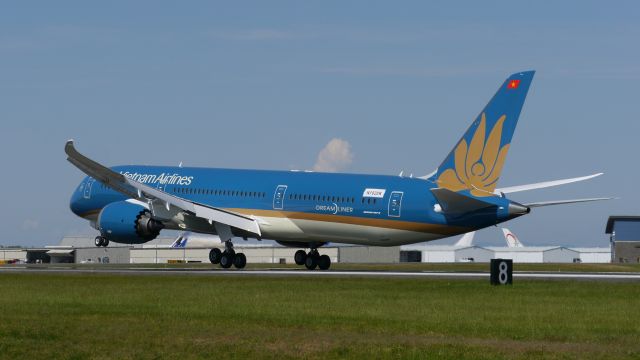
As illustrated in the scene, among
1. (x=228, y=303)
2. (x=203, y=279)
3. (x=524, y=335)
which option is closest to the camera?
A: (x=524, y=335)

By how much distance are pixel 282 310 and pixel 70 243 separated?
153788 mm

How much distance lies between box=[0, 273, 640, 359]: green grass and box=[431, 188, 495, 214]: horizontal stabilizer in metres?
8.71

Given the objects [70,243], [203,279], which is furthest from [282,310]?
[70,243]

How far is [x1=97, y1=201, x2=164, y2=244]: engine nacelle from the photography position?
205 ft

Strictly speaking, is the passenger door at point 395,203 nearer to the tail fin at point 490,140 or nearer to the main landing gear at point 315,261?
the tail fin at point 490,140

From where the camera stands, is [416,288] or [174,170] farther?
[174,170]

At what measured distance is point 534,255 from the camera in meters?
184

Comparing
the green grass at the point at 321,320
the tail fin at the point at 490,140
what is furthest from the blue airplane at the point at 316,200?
the green grass at the point at 321,320

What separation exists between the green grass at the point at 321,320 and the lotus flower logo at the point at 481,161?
10.0 metres

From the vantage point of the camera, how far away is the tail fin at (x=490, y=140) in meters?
55.4

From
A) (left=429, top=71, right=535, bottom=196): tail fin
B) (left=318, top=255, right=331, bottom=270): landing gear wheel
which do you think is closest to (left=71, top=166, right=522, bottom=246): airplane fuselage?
(left=429, top=71, right=535, bottom=196): tail fin

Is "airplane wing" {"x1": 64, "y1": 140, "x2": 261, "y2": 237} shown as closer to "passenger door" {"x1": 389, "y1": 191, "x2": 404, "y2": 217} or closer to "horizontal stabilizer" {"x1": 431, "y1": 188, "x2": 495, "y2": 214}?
"passenger door" {"x1": 389, "y1": 191, "x2": 404, "y2": 217}

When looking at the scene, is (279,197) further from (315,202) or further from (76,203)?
(76,203)

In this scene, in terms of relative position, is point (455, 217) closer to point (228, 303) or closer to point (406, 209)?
point (406, 209)
